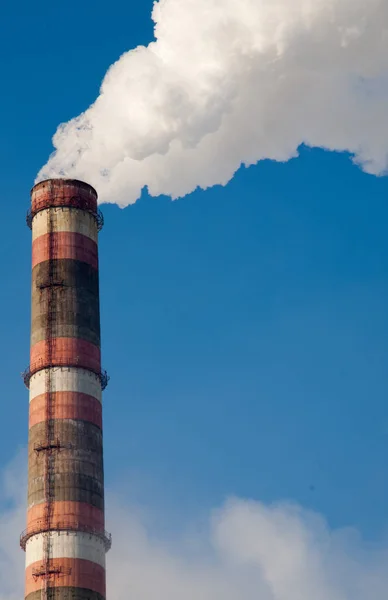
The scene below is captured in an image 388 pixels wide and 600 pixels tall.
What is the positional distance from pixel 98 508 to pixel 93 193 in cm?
2265

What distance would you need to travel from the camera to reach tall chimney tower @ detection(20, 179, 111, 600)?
6906 centimetres

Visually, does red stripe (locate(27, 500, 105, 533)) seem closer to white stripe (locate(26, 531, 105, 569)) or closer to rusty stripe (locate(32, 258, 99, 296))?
white stripe (locate(26, 531, 105, 569))

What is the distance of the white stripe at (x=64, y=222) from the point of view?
7725 centimetres

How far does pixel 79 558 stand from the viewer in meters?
68.9

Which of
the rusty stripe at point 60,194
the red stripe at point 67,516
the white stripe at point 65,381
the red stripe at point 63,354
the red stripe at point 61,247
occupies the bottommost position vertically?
the red stripe at point 67,516

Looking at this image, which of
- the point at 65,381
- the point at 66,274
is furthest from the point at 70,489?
the point at 66,274

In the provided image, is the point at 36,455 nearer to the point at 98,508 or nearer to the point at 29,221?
the point at 98,508

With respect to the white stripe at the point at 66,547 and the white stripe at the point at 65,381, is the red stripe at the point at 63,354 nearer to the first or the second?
the white stripe at the point at 65,381

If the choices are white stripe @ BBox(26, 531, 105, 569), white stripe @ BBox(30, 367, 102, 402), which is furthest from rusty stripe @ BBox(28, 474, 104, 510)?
white stripe @ BBox(30, 367, 102, 402)

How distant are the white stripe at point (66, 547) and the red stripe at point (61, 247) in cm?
1880

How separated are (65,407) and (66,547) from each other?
897cm

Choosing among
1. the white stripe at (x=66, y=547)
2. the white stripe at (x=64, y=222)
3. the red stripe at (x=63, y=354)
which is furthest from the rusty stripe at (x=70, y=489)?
the white stripe at (x=64, y=222)

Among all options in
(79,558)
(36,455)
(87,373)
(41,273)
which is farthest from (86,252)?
(79,558)

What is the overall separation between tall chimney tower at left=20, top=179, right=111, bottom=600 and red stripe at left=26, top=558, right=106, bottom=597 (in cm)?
6
